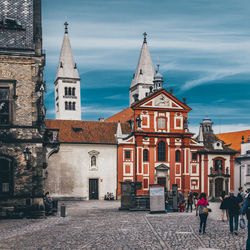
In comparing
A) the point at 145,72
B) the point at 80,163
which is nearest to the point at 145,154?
the point at 80,163

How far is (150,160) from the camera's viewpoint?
52000 mm

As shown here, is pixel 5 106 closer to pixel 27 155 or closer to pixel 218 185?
pixel 27 155

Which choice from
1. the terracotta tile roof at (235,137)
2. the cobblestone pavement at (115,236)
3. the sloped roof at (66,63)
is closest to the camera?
the cobblestone pavement at (115,236)

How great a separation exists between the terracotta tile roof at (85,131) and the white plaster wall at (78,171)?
0.75 m

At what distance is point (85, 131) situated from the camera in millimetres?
52156

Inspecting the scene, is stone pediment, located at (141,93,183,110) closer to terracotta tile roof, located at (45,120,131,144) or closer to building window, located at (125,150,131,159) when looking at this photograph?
terracotta tile roof, located at (45,120,131,144)

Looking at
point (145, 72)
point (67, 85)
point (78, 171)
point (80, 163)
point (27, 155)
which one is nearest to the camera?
point (27, 155)

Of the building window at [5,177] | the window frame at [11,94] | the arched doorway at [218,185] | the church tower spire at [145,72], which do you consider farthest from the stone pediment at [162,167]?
the church tower spire at [145,72]

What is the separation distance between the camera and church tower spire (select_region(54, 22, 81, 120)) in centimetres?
8300

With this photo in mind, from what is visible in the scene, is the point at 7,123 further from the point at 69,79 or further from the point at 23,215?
the point at 69,79

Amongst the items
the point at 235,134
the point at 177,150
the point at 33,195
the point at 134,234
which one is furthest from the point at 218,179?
the point at 134,234

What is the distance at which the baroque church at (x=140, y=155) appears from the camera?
49781mm

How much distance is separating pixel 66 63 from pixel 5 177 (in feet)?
200

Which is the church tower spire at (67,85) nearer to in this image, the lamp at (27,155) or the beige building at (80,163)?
the beige building at (80,163)
